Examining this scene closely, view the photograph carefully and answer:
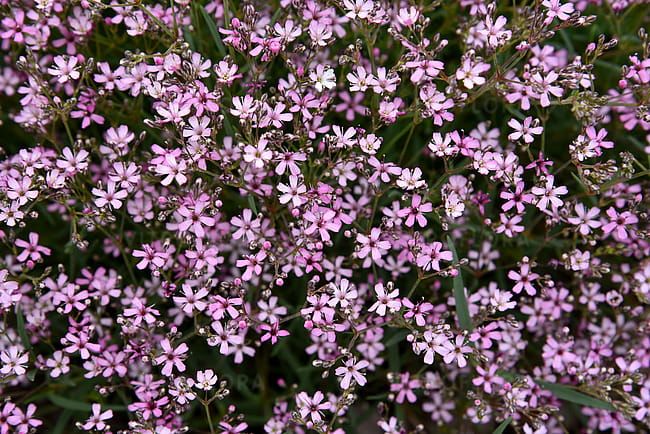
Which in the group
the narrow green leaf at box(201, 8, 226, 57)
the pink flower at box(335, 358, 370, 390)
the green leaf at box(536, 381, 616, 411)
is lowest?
the green leaf at box(536, 381, 616, 411)

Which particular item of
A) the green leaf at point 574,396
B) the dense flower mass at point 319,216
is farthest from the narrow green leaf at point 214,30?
the green leaf at point 574,396

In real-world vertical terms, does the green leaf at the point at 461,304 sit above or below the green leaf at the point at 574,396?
above

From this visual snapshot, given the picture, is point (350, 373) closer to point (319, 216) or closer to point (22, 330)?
point (319, 216)

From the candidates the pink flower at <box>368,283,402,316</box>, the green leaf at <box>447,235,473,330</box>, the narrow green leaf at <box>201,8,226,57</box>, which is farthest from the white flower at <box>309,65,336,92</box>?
the green leaf at <box>447,235,473,330</box>

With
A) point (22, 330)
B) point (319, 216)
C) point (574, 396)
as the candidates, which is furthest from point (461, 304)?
point (22, 330)

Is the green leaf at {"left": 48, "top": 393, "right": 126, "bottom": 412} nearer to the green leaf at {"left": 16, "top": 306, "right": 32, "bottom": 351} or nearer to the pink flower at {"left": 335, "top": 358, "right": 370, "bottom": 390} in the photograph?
the green leaf at {"left": 16, "top": 306, "right": 32, "bottom": 351}

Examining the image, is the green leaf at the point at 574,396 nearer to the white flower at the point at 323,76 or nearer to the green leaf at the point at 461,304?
the green leaf at the point at 461,304
